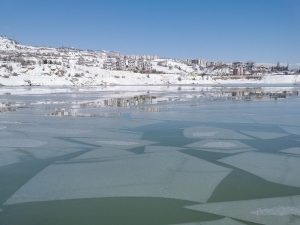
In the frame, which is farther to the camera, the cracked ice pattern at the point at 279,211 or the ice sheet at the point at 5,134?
the ice sheet at the point at 5,134

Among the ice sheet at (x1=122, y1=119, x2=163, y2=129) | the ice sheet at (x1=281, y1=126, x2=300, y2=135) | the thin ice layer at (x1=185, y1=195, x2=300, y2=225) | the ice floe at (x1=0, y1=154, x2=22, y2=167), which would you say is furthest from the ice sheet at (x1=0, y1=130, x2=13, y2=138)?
the ice sheet at (x1=281, y1=126, x2=300, y2=135)

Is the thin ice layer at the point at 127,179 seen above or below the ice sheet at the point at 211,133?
below

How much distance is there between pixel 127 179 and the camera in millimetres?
A: 3832

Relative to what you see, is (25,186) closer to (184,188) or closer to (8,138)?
(184,188)

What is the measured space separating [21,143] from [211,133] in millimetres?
3934

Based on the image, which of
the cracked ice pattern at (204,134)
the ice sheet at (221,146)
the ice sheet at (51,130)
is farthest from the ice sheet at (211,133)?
the ice sheet at (51,130)

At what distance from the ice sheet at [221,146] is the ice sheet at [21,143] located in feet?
9.35

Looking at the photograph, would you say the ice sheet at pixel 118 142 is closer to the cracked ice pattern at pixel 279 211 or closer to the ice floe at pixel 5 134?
the ice floe at pixel 5 134

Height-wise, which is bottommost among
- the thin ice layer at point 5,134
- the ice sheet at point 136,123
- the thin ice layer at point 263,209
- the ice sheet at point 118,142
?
the thin ice layer at point 263,209

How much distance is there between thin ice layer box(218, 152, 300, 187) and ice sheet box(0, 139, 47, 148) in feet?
11.1

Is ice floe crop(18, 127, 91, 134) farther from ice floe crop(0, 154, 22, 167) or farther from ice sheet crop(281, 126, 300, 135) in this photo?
ice sheet crop(281, 126, 300, 135)

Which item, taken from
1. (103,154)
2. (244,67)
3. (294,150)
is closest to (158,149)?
(103,154)

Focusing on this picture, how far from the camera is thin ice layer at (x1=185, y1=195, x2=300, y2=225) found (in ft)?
9.05

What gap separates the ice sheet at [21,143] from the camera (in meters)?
5.62
